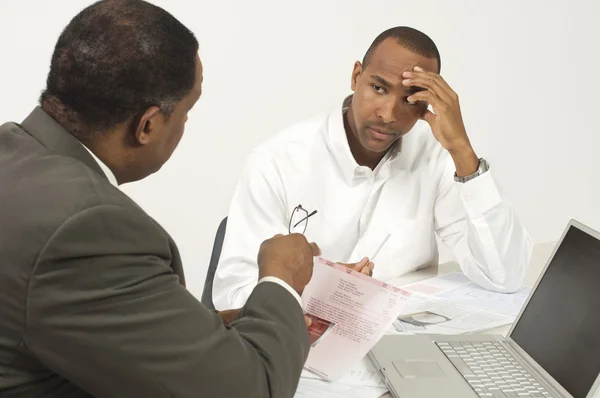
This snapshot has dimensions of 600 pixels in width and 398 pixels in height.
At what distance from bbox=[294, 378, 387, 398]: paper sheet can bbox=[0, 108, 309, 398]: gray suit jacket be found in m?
0.26

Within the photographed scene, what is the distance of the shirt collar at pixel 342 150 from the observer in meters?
1.85

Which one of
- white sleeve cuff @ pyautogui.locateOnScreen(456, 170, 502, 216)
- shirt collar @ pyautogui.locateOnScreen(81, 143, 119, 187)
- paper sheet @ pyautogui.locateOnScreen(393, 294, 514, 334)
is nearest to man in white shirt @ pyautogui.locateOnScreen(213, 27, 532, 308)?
white sleeve cuff @ pyautogui.locateOnScreen(456, 170, 502, 216)

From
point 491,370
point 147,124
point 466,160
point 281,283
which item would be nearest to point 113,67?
point 147,124

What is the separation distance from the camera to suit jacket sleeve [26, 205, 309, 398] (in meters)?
0.75

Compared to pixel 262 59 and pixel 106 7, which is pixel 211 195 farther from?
pixel 106 7

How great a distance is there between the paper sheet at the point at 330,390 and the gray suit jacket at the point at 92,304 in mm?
261

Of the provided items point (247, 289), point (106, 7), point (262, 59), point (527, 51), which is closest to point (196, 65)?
point (106, 7)

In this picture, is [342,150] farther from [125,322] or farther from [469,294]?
[125,322]

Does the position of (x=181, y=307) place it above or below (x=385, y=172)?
below

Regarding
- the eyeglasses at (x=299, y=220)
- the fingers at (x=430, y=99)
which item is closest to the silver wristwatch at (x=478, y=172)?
the fingers at (x=430, y=99)

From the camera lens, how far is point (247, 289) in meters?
1.52

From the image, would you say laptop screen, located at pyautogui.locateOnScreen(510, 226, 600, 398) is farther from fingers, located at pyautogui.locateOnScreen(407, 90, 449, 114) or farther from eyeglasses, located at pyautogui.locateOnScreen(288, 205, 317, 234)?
eyeglasses, located at pyautogui.locateOnScreen(288, 205, 317, 234)

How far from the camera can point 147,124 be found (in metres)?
0.93

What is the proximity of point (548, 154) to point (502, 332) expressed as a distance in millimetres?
2006
